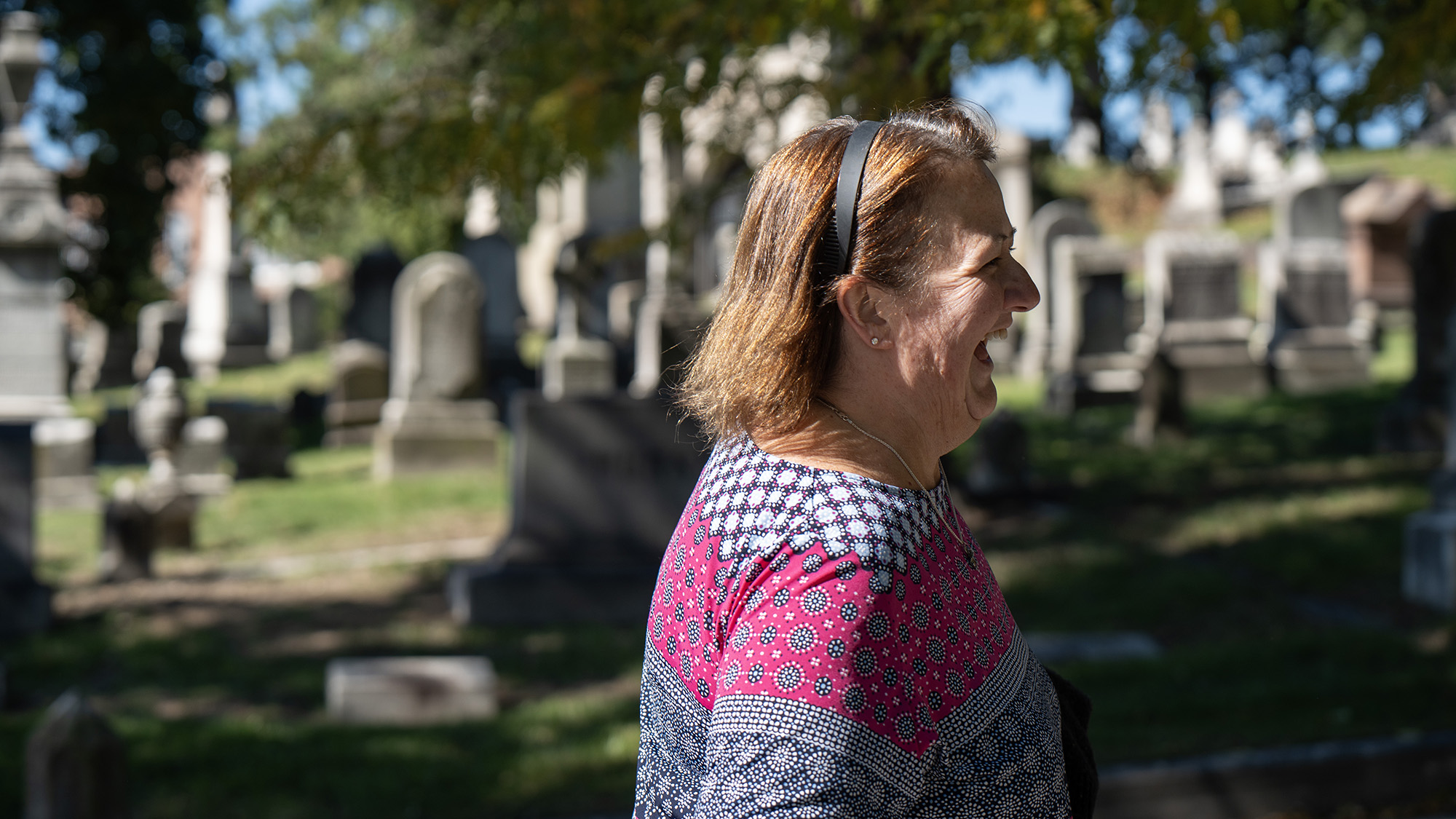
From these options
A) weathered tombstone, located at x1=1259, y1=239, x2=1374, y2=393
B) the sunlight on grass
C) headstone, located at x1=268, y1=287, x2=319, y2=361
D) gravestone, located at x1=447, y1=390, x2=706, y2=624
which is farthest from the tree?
weathered tombstone, located at x1=1259, y1=239, x2=1374, y2=393

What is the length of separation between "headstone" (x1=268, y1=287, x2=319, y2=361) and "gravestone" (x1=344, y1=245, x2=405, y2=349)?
39.7ft

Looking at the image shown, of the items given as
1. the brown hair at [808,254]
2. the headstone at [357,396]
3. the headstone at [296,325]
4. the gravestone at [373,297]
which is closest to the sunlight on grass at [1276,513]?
the brown hair at [808,254]

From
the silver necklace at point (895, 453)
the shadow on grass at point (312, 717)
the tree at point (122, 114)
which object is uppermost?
the tree at point (122, 114)

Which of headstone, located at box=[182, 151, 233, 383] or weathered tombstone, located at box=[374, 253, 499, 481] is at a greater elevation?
headstone, located at box=[182, 151, 233, 383]

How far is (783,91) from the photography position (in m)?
7.70

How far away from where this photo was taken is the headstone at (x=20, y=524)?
788 cm

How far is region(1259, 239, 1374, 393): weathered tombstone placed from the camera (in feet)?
55.9

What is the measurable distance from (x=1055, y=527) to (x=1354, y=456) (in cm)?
373

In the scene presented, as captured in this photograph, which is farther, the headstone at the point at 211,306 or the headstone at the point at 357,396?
the headstone at the point at 211,306

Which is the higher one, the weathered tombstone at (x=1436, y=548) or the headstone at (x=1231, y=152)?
the headstone at (x=1231, y=152)

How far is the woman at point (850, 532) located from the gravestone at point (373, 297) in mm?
18582

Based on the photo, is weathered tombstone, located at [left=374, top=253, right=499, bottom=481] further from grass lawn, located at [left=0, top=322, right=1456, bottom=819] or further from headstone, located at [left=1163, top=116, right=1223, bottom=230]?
headstone, located at [left=1163, top=116, right=1223, bottom=230]

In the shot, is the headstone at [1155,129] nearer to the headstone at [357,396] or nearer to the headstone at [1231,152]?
the headstone at [357,396]

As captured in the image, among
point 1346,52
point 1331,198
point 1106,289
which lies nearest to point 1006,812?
point 1346,52
